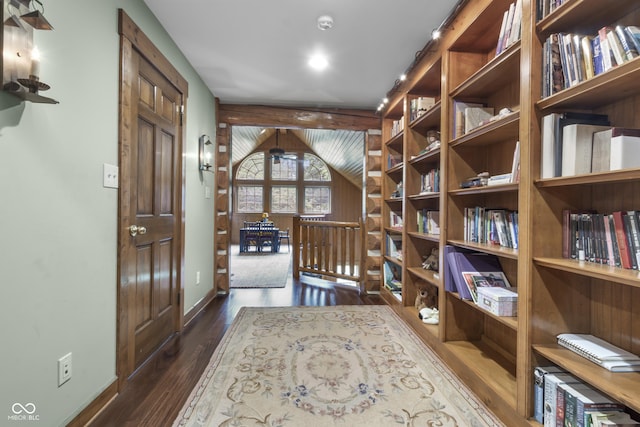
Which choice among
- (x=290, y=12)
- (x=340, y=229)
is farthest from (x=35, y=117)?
(x=340, y=229)

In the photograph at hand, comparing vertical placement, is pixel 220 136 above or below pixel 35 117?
above

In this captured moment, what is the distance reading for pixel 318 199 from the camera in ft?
34.8

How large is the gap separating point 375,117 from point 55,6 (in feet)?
10.0

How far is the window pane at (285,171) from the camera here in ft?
34.3

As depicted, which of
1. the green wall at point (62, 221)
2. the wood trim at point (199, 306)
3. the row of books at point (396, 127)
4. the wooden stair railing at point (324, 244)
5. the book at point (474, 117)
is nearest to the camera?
the green wall at point (62, 221)

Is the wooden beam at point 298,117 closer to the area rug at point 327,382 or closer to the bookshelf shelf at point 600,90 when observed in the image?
the area rug at point 327,382

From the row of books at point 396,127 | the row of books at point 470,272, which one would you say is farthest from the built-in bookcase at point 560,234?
the row of books at point 396,127

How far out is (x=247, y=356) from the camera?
1983 mm

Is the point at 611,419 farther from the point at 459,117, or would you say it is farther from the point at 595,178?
the point at 459,117

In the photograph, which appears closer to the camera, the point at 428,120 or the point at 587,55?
the point at 587,55

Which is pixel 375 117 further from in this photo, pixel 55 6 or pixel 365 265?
pixel 55 6

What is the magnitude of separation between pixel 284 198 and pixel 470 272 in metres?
8.98

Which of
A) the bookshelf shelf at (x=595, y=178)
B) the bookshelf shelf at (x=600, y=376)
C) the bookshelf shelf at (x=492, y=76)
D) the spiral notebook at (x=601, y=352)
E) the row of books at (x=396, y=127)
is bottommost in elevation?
the bookshelf shelf at (x=600, y=376)

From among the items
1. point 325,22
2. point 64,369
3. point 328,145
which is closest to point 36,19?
point 64,369
